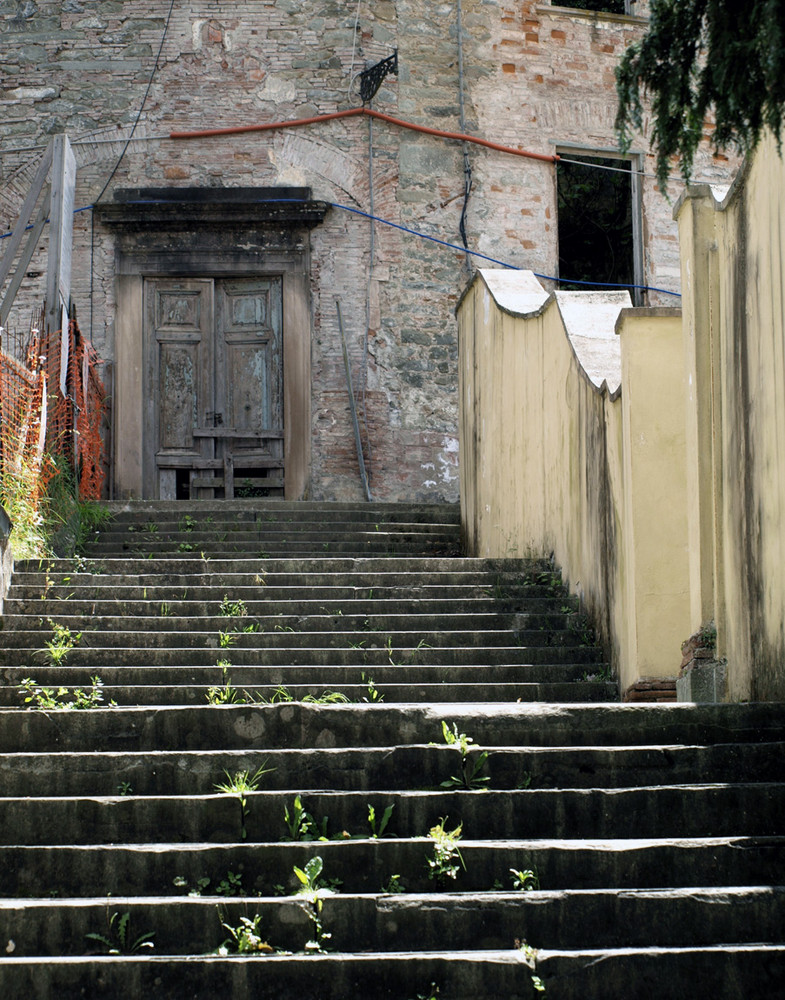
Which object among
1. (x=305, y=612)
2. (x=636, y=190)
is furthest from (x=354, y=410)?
(x=305, y=612)

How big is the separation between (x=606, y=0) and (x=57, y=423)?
32.5 feet

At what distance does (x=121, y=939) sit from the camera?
4082 mm

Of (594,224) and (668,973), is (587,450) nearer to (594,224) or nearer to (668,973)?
(668,973)

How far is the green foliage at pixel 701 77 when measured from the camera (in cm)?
362

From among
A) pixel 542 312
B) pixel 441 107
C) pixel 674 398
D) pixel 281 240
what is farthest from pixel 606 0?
pixel 674 398

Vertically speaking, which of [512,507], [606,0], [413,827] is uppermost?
[606,0]

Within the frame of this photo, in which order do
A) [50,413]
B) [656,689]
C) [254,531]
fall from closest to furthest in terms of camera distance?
[656,689] < [254,531] < [50,413]

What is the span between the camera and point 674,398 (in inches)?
263

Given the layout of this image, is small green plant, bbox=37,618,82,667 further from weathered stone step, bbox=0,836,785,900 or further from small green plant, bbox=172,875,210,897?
small green plant, bbox=172,875,210,897

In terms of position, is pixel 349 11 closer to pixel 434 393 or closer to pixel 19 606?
pixel 434 393

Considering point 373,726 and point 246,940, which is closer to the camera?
point 246,940

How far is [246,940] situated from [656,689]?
9.71ft

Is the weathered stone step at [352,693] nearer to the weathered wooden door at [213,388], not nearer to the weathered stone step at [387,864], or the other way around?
the weathered stone step at [387,864]

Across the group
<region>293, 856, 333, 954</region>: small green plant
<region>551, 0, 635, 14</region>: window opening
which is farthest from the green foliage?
<region>551, 0, 635, 14</region>: window opening
